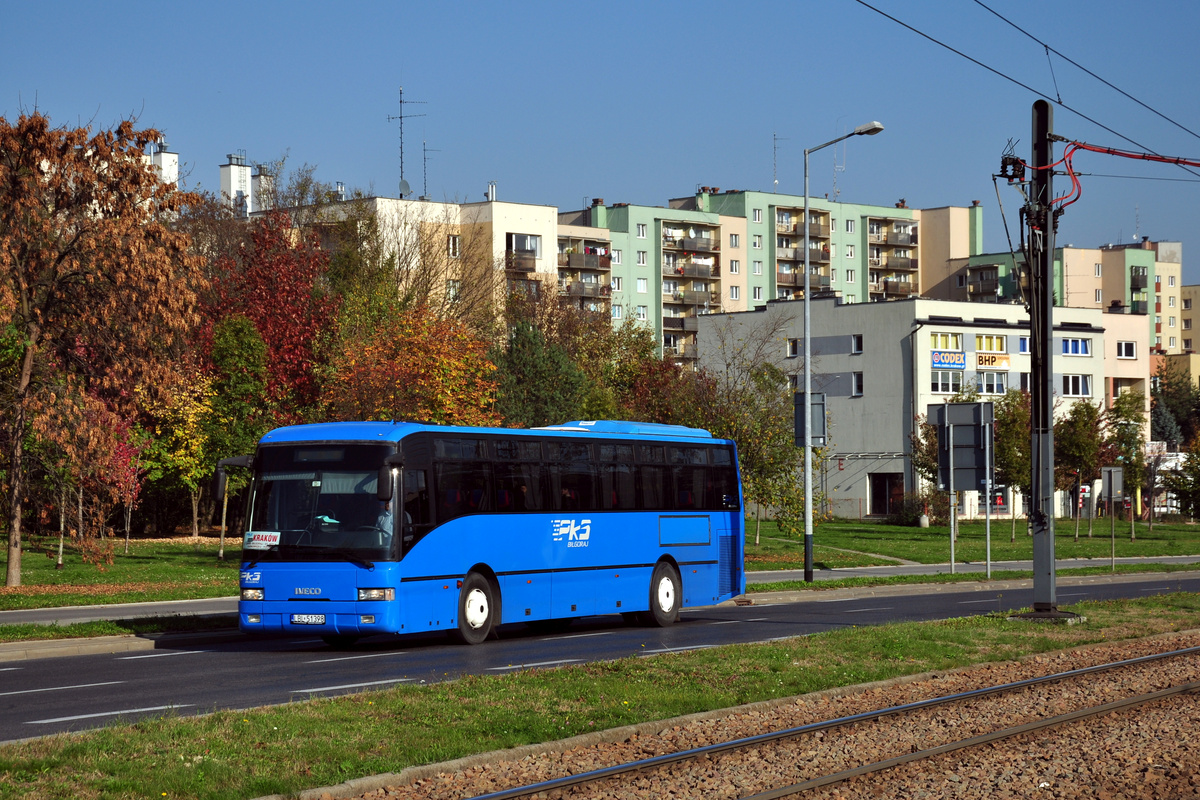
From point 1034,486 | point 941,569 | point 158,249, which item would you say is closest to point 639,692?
point 1034,486

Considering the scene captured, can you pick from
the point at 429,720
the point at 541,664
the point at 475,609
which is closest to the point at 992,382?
the point at 475,609

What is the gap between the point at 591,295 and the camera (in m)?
112

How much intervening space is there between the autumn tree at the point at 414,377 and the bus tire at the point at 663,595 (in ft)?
57.1

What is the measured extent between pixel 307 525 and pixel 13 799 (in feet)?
34.1

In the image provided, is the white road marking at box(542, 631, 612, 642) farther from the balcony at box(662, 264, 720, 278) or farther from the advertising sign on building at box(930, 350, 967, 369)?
the balcony at box(662, 264, 720, 278)

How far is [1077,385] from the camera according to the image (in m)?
90.1

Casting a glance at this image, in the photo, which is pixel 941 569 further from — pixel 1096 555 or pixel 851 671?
pixel 851 671

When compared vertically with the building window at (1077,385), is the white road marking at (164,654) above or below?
below

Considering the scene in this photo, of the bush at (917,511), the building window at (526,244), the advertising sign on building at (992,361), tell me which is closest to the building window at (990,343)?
the advertising sign on building at (992,361)

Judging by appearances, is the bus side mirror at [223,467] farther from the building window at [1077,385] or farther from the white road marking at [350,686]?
the building window at [1077,385]

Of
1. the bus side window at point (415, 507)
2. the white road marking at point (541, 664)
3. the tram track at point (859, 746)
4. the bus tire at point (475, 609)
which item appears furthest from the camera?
the bus tire at point (475, 609)

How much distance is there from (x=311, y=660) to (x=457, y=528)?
8.81 feet

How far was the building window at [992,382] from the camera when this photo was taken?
84188mm

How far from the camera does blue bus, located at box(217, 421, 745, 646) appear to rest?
1822cm
